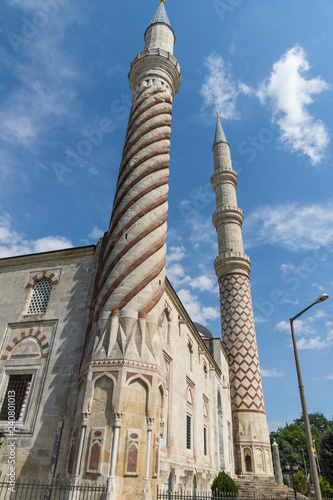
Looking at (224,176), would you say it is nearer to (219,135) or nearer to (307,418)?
(219,135)

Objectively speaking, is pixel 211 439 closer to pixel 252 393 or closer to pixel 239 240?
pixel 252 393

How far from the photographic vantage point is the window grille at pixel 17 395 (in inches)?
336

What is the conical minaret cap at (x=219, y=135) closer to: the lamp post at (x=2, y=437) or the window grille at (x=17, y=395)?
the window grille at (x=17, y=395)

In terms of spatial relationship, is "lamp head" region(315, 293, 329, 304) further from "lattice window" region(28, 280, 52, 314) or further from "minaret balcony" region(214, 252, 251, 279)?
"minaret balcony" region(214, 252, 251, 279)

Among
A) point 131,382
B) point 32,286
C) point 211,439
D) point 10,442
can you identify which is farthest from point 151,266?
point 211,439

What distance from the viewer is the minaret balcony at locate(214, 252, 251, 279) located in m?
24.1

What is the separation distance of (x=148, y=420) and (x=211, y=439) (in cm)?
1139

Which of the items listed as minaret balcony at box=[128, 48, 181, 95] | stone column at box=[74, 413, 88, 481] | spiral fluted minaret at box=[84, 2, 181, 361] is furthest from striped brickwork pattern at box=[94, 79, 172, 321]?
stone column at box=[74, 413, 88, 481]

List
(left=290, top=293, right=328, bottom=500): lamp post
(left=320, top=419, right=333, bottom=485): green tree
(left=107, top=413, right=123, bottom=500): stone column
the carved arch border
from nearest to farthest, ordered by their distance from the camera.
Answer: (left=107, top=413, right=123, bottom=500): stone column < (left=290, top=293, right=328, bottom=500): lamp post < the carved arch border < (left=320, top=419, right=333, bottom=485): green tree

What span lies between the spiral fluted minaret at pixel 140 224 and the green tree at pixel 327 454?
14.5 meters

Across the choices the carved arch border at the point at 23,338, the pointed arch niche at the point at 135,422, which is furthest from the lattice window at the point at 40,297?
the pointed arch niche at the point at 135,422

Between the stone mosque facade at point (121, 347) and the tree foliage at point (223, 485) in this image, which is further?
the tree foliage at point (223, 485)

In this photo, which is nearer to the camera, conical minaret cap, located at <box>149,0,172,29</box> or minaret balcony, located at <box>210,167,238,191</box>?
conical minaret cap, located at <box>149,0,172,29</box>

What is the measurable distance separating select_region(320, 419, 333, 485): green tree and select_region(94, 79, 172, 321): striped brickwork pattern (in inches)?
572
